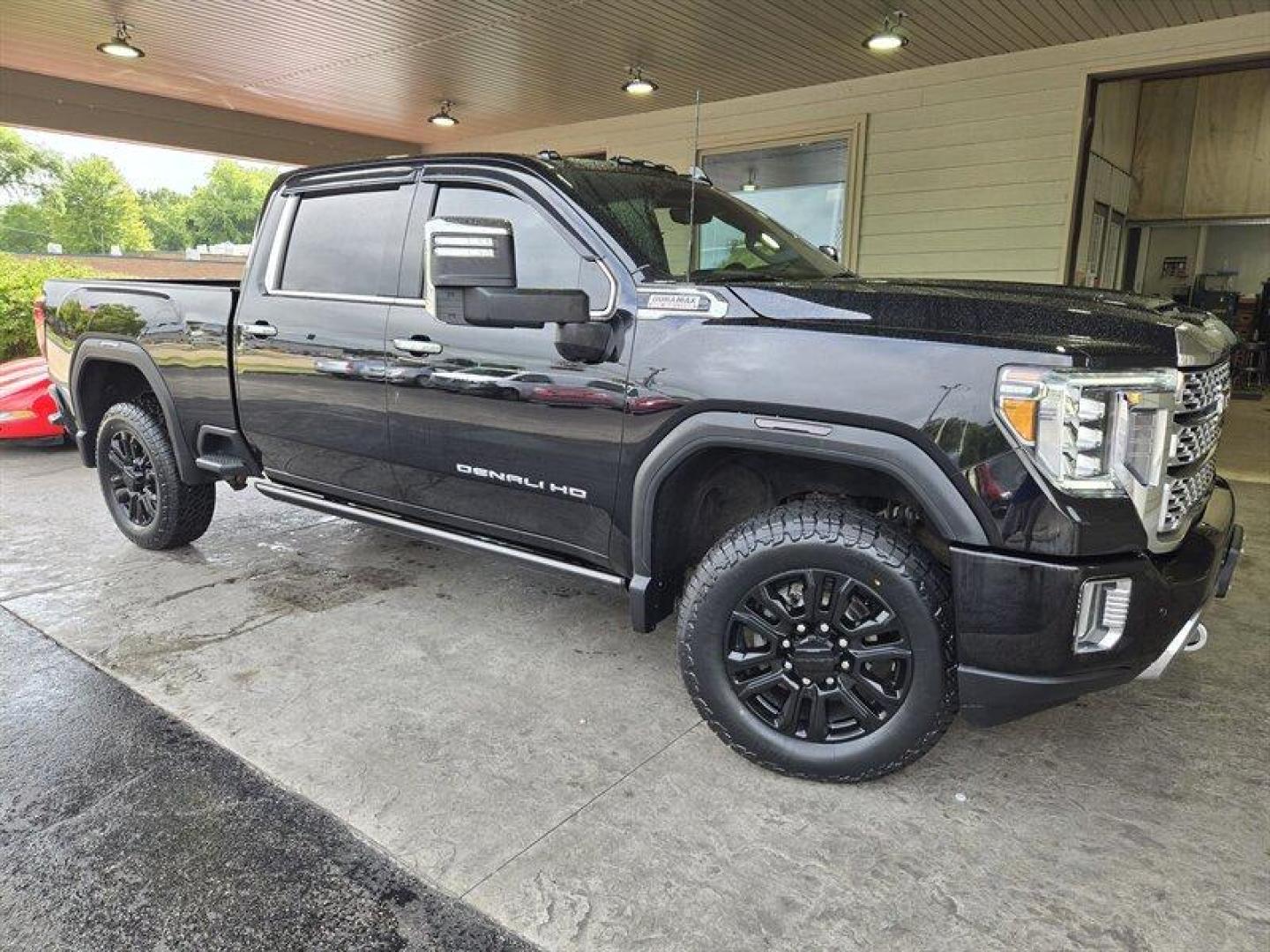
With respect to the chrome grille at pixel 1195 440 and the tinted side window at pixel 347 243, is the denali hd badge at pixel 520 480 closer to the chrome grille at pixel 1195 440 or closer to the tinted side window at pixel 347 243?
the tinted side window at pixel 347 243

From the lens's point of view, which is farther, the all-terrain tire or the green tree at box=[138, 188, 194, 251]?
Result: the green tree at box=[138, 188, 194, 251]

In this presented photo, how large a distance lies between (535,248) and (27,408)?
5997 mm


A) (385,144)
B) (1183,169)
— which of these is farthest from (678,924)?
(1183,169)

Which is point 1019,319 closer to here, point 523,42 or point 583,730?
point 583,730

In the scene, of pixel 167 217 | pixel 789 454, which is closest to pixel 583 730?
pixel 789 454

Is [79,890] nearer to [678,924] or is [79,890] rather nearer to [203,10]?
[678,924]

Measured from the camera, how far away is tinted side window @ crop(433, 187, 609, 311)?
2.77m

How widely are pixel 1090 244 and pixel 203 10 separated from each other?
9.51 metres

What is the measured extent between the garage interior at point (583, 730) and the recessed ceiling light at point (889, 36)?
0.10 meters

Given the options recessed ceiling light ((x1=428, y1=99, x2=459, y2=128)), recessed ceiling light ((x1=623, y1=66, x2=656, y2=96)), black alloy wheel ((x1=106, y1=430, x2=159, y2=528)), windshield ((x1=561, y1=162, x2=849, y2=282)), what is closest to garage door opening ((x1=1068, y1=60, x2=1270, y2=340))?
recessed ceiling light ((x1=623, y1=66, x2=656, y2=96))

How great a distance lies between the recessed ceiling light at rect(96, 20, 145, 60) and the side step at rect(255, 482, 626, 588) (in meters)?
6.26

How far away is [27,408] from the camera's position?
6.82 meters

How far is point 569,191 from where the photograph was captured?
287 cm

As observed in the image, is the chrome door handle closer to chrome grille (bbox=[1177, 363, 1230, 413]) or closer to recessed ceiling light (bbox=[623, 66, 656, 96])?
chrome grille (bbox=[1177, 363, 1230, 413])
